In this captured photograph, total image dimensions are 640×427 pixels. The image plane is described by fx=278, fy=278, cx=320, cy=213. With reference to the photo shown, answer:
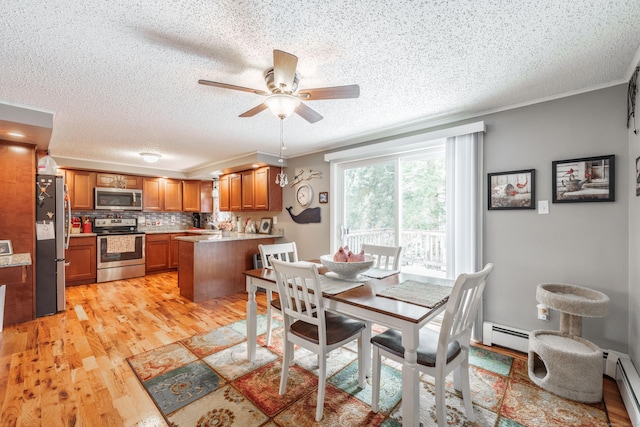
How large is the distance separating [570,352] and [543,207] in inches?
45.1

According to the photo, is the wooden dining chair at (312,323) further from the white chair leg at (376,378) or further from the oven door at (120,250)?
the oven door at (120,250)

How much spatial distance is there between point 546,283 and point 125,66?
359 cm

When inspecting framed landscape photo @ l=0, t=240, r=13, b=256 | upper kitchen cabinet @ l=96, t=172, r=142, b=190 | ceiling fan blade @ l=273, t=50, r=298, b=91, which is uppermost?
ceiling fan blade @ l=273, t=50, r=298, b=91

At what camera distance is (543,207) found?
238 centimetres

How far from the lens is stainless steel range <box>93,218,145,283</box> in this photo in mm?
5059

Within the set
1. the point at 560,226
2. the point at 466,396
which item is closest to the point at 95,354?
the point at 466,396

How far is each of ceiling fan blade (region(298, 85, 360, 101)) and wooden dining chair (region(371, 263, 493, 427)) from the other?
1.24 m

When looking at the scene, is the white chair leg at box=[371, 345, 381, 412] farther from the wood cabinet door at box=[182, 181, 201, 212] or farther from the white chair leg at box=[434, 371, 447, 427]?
the wood cabinet door at box=[182, 181, 201, 212]

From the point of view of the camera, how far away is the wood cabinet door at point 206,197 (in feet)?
21.8

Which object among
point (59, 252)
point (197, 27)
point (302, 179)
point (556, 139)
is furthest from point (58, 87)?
point (556, 139)

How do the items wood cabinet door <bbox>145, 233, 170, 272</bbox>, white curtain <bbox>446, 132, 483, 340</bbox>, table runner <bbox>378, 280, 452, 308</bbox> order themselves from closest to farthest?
1. table runner <bbox>378, 280, 452, 308</bbox>
2. white curtain <bbox>446, 132, 483, 340</bbox>
3. wood cabinet door <bbox>145, 233, 170, 272</bbox>

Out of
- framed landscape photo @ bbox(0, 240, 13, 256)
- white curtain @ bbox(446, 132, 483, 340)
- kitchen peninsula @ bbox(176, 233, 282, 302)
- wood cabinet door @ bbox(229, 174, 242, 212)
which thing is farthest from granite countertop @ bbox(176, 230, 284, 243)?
white curtain @ bbox(446, 132, 483, 340)

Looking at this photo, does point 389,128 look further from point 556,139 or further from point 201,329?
point 201,329

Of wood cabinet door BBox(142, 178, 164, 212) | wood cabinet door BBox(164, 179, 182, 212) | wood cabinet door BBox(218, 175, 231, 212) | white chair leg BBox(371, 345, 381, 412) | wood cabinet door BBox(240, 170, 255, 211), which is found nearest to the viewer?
white chair leg BBox(371, 345, 381, 412)
